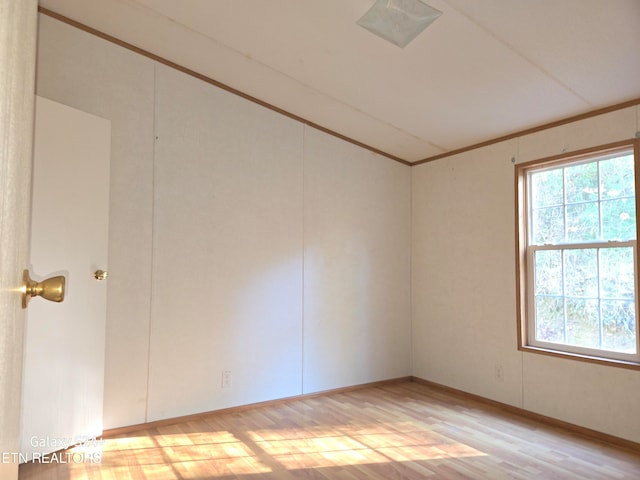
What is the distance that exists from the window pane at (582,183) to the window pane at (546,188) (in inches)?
2.7

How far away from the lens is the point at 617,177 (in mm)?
3135

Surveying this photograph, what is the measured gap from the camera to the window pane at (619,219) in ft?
9.96

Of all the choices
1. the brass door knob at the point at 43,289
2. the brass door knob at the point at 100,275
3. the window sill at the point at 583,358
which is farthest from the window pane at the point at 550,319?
the brass door knob at the point at 43,289

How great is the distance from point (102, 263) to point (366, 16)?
2.36m

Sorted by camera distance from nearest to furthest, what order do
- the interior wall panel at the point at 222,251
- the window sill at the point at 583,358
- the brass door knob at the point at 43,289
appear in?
the brass door knob at the point at 43,289, the window sill at the point at 583,358, the interior wall panel at the point at 222,251

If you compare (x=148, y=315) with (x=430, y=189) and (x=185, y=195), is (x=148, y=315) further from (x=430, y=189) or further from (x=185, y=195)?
(x=430, y=189)

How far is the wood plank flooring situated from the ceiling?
2439 millimetres

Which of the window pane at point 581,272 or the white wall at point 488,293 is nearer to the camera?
the white wall at point 488,293

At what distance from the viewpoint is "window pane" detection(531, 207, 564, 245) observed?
3500 millimetres

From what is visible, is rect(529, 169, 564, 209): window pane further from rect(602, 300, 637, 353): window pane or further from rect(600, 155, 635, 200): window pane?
rect(602, 300, 637, 353): window pane

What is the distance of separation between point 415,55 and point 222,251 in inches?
84.6

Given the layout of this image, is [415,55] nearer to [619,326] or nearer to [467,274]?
[467,274]

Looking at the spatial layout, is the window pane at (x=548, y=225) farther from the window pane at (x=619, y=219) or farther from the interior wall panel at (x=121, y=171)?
the interior wall panel at (x=121, y=171)

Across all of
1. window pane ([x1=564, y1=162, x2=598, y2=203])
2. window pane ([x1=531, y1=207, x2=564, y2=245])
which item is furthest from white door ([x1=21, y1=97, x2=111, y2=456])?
window pane ([x1=564, y1=162, x2=598, y2=203])
